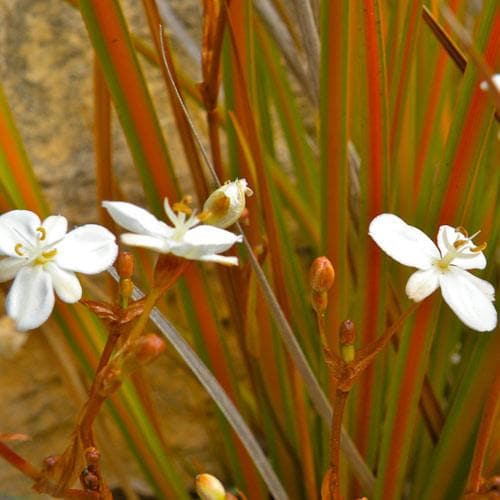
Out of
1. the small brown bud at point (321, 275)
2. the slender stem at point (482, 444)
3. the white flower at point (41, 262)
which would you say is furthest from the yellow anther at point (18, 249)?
the slender stem at point (482, 444)

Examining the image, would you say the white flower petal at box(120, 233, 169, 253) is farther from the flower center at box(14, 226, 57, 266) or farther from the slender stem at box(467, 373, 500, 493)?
the slender stem at box(467, 373, 500, 493)

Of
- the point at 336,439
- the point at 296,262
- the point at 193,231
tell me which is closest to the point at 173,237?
the point at 193,231

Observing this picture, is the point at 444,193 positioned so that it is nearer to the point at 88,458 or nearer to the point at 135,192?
the point at 88,458

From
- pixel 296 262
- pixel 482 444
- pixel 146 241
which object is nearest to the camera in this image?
pixel 146 241

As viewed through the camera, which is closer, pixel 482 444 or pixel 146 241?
pixel 146 241

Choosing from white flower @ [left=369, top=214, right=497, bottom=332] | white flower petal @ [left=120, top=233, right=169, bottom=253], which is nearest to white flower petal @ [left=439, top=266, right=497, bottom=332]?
white flower @ [left=369, top=214, right=497, bottom=332]

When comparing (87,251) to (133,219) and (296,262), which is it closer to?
(133,219)

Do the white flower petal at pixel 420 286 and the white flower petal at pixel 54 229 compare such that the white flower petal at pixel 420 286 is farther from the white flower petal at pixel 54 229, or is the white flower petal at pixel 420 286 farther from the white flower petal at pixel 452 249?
the white flower petal at pixel 54 229
